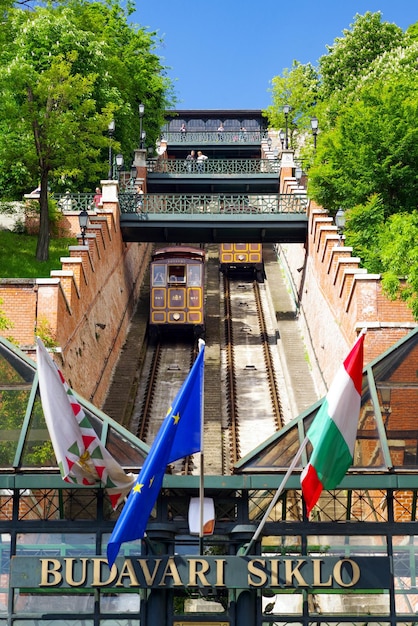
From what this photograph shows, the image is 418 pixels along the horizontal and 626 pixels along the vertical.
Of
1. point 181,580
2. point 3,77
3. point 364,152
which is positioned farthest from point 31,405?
point 364,152

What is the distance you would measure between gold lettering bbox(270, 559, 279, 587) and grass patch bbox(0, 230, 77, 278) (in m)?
19.8

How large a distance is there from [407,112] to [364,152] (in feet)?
6.29

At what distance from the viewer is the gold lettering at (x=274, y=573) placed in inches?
520

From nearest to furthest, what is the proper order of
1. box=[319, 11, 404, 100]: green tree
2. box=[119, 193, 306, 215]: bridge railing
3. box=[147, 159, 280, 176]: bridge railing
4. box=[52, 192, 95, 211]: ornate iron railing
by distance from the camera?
box=[119, 193, 306, 215]: bridge railing → box=[52, 192, 95, 211]: ornate iron railing → box=[147, 159, 280, 176]: bridge railing → box=[319, 11, 404, 100]: green tree

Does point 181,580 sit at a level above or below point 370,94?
below

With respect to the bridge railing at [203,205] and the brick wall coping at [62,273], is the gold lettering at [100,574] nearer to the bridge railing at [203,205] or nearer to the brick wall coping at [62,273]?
the brick wall coping at [62,273]

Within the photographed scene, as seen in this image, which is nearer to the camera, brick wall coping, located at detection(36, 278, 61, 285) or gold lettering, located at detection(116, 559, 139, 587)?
gold lettering, located at detection(116, 559, 139, 587)

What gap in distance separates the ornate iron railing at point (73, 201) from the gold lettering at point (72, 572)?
93.2ft

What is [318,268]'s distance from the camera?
34.4 m

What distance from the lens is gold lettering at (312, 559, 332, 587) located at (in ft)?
43.3

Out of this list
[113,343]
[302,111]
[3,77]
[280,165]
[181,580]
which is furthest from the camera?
[302,111]

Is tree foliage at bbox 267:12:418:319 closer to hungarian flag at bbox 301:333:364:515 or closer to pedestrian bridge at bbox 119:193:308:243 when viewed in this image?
pedestrian bridge at bbox 119:193:308:243

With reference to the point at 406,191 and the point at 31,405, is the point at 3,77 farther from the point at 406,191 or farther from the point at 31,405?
the point at 31,405

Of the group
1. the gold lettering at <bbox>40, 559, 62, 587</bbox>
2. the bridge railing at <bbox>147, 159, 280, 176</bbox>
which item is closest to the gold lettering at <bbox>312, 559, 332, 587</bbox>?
the gold lettering at <bbox>40, 559, 62, 587</bbox>
